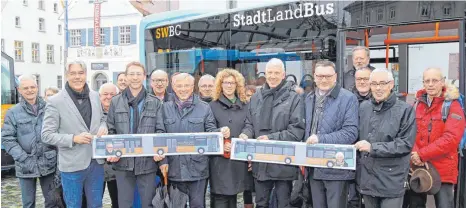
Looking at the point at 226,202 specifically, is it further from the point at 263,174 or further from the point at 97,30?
the point at 97,30

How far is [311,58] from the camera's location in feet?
21.5

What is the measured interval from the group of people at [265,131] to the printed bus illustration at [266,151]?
82 millimetres

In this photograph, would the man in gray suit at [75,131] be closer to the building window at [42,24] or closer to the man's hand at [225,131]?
the man's hand at [225,131]

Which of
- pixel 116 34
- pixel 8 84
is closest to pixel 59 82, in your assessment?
pixel 116 34

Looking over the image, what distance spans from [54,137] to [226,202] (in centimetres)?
184

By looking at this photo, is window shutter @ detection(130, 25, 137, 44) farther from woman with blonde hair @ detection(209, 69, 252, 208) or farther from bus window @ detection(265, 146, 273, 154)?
bus window @ detection(265, 146, 273, 154)

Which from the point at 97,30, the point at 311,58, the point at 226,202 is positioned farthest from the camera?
the point at 97,30

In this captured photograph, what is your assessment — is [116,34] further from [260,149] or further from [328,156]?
[328,156]

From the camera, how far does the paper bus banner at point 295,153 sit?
14.2ft

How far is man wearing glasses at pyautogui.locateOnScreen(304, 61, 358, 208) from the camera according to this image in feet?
14.2

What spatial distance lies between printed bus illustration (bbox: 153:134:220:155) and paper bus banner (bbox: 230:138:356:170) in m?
0.32

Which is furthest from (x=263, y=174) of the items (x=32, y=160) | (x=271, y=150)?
(x=32, y=160)

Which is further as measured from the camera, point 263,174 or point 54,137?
point 263,174

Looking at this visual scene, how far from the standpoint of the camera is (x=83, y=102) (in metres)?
4.59
